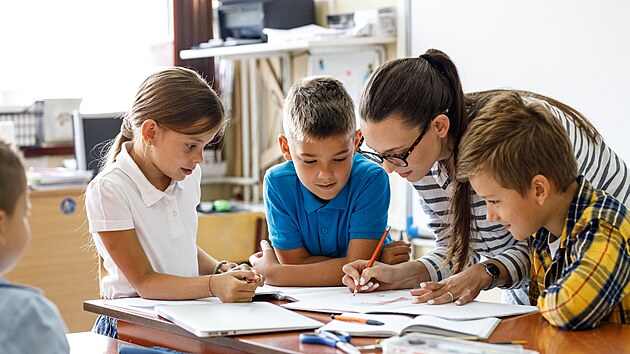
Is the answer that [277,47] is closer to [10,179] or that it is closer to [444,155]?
[444,155]

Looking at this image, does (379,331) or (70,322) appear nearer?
(379,331)

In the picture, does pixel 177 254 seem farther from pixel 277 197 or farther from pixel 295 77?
pixel 295 77

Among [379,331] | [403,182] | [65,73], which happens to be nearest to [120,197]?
[379,331]

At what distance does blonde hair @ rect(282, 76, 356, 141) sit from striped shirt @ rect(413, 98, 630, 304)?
218 millimetres

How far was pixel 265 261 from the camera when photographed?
2.08 metres

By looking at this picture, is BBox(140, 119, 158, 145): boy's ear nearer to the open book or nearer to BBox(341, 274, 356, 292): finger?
BBox(341, 274, 356, 292): finger

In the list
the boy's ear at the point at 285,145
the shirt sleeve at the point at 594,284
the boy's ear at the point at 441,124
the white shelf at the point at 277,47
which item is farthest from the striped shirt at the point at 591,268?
the white shelf at the point at 277,47

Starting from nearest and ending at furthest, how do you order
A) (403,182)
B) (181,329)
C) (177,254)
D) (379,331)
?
(379,331)
(181,329)
(177,254)
(403,182)

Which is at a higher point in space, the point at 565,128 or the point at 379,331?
the point at 565,128

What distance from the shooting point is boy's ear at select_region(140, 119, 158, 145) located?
202cm

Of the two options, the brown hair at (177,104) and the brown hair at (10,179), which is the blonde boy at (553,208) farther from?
the brown hair at (10,179)

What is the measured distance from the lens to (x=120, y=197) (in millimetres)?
1965

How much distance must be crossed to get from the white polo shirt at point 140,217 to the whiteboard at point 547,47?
1613 mm

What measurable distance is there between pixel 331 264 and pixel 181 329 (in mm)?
483
